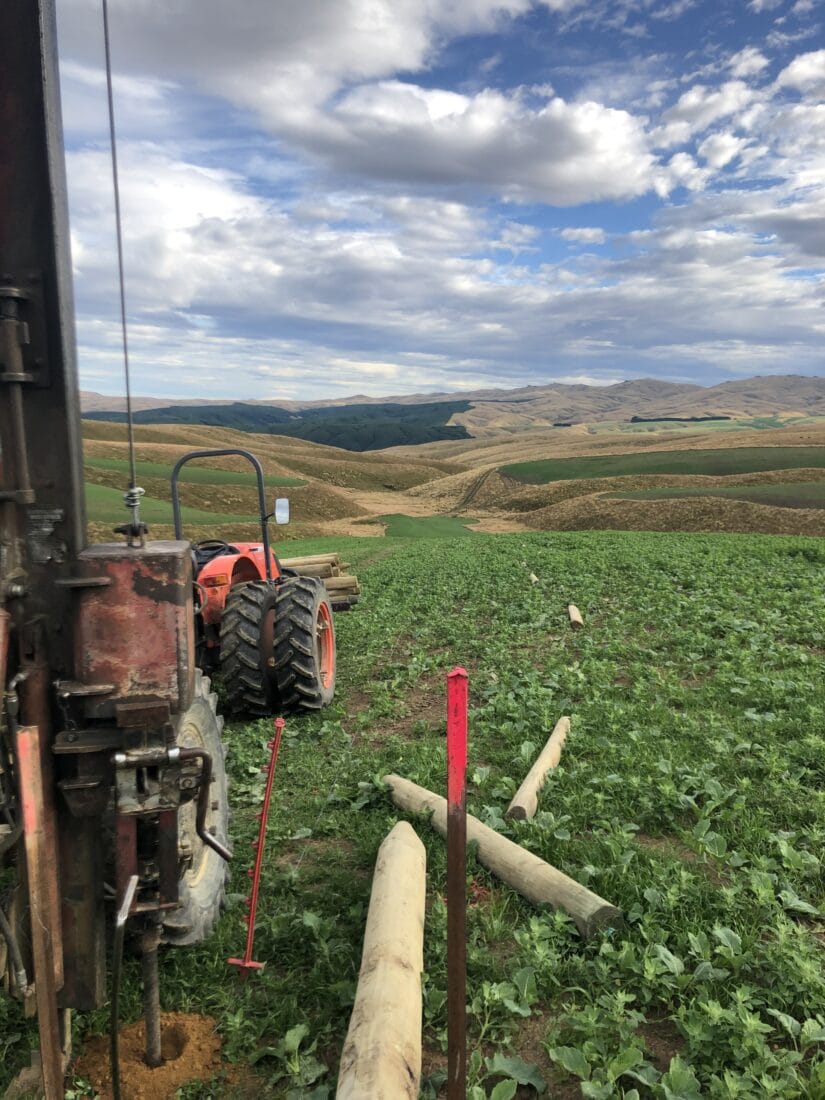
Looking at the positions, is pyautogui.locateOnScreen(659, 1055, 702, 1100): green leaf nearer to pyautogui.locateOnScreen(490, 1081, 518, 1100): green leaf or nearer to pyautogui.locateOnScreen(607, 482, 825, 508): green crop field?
pyautogui.locateOnScreen(490, 1081, 518, 1100): green leaf

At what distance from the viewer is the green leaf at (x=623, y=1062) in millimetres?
2965

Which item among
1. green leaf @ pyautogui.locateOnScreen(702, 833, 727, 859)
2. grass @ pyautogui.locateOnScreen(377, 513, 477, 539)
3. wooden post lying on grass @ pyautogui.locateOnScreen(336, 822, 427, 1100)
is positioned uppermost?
wooden post lying on grass @ pyautogui.locateOnScreen(336, 822, 427, 1100)

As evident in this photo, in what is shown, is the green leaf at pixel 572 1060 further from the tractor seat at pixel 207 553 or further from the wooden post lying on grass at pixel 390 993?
the tractor seat at pixel 207 553

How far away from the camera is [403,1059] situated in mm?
2820

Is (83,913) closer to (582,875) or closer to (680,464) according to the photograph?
(582,875)

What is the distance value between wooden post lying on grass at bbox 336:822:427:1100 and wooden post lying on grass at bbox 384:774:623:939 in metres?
0.51

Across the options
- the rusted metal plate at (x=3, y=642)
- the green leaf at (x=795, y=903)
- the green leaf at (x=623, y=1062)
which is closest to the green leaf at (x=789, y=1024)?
the green leaf at (x=623, y=1062)

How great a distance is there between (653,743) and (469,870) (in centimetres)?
252

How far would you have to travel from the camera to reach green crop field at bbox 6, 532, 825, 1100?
124 inches

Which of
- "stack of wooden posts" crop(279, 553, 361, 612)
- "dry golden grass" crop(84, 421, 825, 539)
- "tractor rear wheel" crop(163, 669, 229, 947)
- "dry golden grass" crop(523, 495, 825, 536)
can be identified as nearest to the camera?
"tractor rear wheel" crop(163, 669, 229, 947)

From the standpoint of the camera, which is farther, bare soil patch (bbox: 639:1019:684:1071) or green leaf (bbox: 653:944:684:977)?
green leaf (bbox: 653:944:684:977)

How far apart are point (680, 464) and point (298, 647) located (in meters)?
51.0

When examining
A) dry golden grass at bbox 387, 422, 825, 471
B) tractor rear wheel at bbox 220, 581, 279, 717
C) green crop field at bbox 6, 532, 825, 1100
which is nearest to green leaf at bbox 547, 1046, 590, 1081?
green crop field at bbox 6, 532, 825, 1100

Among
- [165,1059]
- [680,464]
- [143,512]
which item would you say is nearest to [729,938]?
[165,1059]
